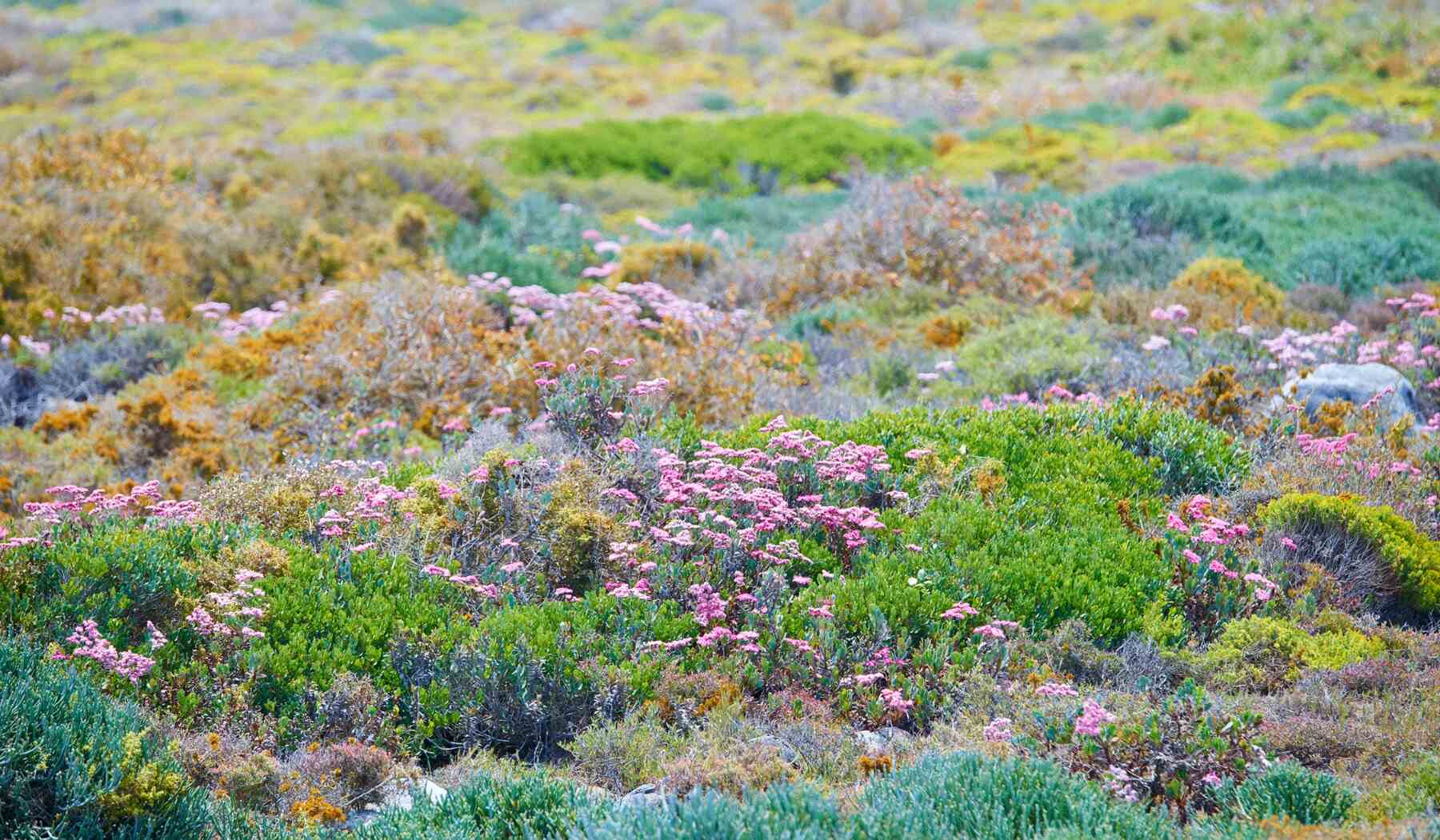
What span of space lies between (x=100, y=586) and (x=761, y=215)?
1124cm

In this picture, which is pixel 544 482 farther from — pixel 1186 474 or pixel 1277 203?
pixel 1277 203

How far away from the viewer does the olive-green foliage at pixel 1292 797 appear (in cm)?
377

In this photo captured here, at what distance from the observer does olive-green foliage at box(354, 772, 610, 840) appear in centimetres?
380

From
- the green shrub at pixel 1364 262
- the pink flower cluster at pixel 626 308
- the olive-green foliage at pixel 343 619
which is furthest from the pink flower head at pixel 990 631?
the green shrub at pixel 1364 262

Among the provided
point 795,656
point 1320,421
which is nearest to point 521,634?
point 795,656

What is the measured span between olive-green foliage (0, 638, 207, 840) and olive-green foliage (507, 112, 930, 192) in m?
15.4

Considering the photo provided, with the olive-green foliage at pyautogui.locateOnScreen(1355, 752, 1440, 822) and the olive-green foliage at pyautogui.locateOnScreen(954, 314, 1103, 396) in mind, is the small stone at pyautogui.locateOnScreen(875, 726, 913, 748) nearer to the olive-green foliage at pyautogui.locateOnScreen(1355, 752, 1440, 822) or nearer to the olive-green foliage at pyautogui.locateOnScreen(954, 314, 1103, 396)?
the olive-green foliage at pyautogui.locateOnScreen(1355, 752, 1440, 822)

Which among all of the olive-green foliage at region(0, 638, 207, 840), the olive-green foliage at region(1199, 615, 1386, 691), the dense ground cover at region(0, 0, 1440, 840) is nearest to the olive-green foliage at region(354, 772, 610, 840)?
the dense ground cover at region(0, 0, 1440, 840)

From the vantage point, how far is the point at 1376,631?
5.34m

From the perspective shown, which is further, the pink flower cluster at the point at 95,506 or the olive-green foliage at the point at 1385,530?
the olive-green foliage at the point at 1385,530

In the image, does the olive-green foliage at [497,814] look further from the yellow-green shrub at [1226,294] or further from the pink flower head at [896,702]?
the yellow-green shrub at [1226,294]

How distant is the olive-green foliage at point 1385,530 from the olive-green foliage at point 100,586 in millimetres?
5161

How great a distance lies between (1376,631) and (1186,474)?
4.93 ft

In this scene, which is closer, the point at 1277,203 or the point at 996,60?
the point at 1277,203
